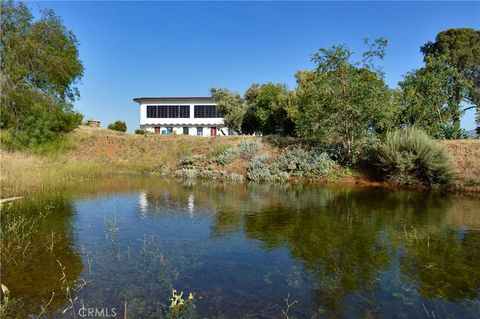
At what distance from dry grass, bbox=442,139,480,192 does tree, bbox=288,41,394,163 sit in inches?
178

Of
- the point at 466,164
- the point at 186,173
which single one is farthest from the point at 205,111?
the point at 466,164

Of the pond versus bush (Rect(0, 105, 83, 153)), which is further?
bush (Rect(0, 105, 83, 153))

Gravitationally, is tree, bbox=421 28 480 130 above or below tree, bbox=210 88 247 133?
above

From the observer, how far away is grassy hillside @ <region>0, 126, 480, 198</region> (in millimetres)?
16359

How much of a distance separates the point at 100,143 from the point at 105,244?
1140 inches

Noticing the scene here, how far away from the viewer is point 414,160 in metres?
20.4

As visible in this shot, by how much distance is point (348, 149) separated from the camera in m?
25.1

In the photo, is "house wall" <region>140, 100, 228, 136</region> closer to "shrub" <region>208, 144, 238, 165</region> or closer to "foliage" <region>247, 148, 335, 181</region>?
"shrub" <region>208, 144, 238, 165</region>

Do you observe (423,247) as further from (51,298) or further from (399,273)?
(51,298)

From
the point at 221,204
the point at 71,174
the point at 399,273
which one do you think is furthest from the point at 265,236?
the point at 71,174

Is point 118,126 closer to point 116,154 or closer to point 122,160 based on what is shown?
point 116,154

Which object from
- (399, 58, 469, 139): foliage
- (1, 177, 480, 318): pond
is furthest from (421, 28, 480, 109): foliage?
(1, 177, 480, 318): pond

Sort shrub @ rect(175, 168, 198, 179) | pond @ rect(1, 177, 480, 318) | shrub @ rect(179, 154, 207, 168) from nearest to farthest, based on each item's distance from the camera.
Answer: pond @ rect(1, 177, 480, 318)
shrub @ rect(175, 168, 198, 179)
shrub @ rect(179, 154, 207, 168)

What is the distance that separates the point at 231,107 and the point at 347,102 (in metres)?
22.2
